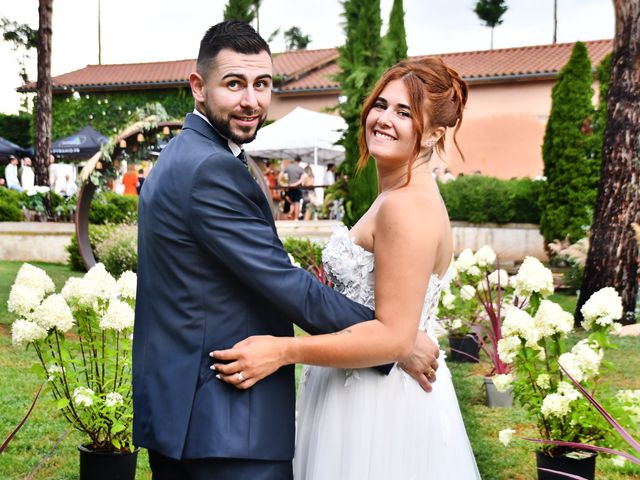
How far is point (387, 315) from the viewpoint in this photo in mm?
2439

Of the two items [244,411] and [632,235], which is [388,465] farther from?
[632,235]

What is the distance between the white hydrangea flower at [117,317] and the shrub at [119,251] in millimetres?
9221

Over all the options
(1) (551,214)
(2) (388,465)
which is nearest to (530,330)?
(2) (388,465)

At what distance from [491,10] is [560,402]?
47042 millimetres

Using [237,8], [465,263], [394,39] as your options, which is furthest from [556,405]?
[237,8]

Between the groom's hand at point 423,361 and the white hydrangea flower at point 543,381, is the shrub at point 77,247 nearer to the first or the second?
the white hydrangea flower at point 543,381

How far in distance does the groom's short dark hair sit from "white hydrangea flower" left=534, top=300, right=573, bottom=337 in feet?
8.70

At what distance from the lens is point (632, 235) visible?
1028 centimetres

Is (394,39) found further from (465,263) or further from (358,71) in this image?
(465,263)

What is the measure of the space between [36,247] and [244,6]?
21.4 feet

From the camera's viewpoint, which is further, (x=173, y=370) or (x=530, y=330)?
(x=530, y=330)

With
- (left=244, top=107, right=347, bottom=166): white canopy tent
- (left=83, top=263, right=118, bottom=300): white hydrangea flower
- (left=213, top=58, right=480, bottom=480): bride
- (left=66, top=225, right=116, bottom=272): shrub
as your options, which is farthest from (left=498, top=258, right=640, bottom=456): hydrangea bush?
(left=244, top=107, right=347, bottom=166): white canopy tent

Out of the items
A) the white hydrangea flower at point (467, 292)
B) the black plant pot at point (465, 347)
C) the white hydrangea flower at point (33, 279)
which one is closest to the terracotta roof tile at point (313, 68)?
the black plant pot at point (465, 347)

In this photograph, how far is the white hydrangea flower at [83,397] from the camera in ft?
13.6
